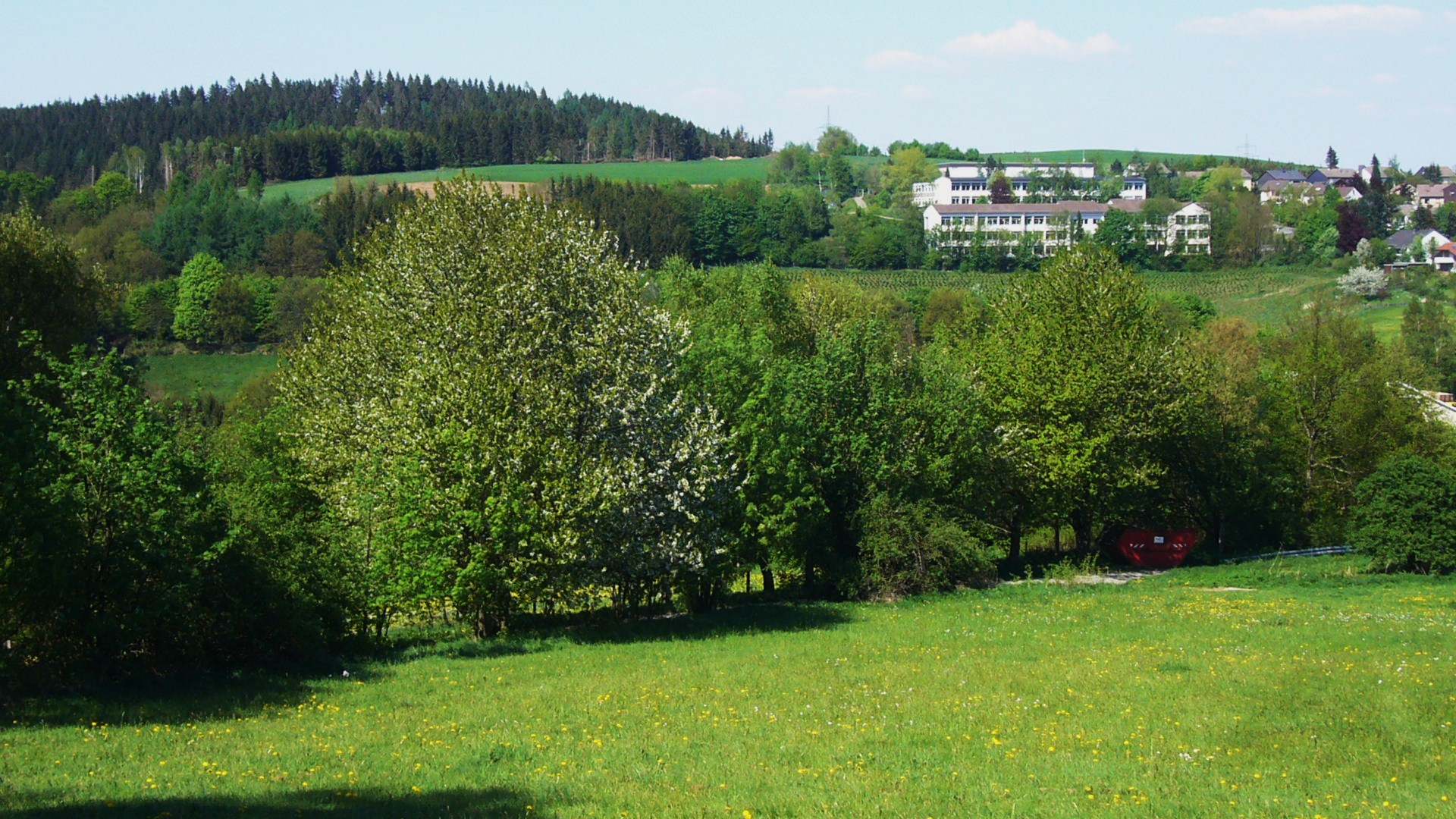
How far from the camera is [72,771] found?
15609 mm

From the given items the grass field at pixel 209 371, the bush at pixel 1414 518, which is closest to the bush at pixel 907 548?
the bush at pixel 1414 518

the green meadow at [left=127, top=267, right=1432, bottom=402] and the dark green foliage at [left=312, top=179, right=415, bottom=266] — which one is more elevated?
the dark green foliage at [left=312, top=179, right=415, bottom=266]

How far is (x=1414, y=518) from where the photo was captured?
42438 millimetres

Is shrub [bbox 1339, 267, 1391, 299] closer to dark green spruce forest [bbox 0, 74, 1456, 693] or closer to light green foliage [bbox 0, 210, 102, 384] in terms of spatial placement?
dark green spruce forest [bbox 0, 74, 1456, 693]

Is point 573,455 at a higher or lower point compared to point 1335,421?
higher

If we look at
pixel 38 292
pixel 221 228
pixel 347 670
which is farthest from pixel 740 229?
pixel 347 670

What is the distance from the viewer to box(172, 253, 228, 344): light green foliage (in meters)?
129

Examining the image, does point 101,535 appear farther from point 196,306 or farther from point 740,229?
point 740,229

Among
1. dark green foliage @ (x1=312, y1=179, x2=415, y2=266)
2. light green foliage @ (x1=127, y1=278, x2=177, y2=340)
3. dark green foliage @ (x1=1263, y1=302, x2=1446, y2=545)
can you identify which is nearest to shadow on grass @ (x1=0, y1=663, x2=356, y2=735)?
dark green foliage @ (x1=1263, y1=302, x2=1446, y2=545)

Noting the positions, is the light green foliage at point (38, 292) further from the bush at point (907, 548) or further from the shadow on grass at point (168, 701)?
the bush at point (907, 548)

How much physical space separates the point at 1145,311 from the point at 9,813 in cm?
4781

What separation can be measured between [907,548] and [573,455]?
44.4 ft

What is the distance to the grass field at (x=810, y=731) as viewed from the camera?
14836 millimetres

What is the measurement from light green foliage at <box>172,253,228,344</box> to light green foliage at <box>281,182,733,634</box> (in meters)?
101
